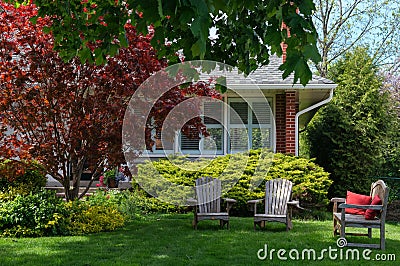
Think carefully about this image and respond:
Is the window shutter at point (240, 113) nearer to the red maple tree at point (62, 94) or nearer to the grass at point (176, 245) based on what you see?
the grass at point (176, 245)

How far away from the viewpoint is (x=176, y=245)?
7215mm

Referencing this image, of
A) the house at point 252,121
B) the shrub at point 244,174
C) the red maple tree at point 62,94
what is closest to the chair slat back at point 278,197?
A: the shrub at point 244,174

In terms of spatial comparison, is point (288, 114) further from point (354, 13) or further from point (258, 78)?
point (354, 13)

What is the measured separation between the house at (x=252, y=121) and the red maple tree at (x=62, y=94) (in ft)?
15.3

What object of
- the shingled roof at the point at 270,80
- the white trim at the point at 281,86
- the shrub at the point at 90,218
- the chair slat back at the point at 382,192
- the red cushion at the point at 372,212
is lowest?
Answer: the shrub at the point at 90,218

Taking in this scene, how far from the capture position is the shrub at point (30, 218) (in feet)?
25.5

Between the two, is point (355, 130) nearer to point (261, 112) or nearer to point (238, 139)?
point (261, 112)

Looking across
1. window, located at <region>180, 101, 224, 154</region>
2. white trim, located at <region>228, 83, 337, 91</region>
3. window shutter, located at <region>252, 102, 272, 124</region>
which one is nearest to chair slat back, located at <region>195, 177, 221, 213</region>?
white trim, located at <region>228, 83, 337, 91</region>

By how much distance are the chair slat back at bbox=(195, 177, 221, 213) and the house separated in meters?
3.19

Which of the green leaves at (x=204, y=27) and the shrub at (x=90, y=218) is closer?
the green leaves at (x=204, y=27)

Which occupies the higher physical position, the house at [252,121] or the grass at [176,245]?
the house at [252,121]

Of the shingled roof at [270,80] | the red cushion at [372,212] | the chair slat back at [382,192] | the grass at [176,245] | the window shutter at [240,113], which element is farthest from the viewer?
the window shutter at [240,113]

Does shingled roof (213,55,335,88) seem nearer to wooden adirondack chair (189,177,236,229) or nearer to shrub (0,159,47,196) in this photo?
wooden adirondack chair (189,177,236,229)

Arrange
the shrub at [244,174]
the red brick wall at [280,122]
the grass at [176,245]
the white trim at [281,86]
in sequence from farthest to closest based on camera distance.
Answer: the red brick wall at [280,122] < the white trim at [281,86] < the shrub at [244,174] < the grass at [176,245]
